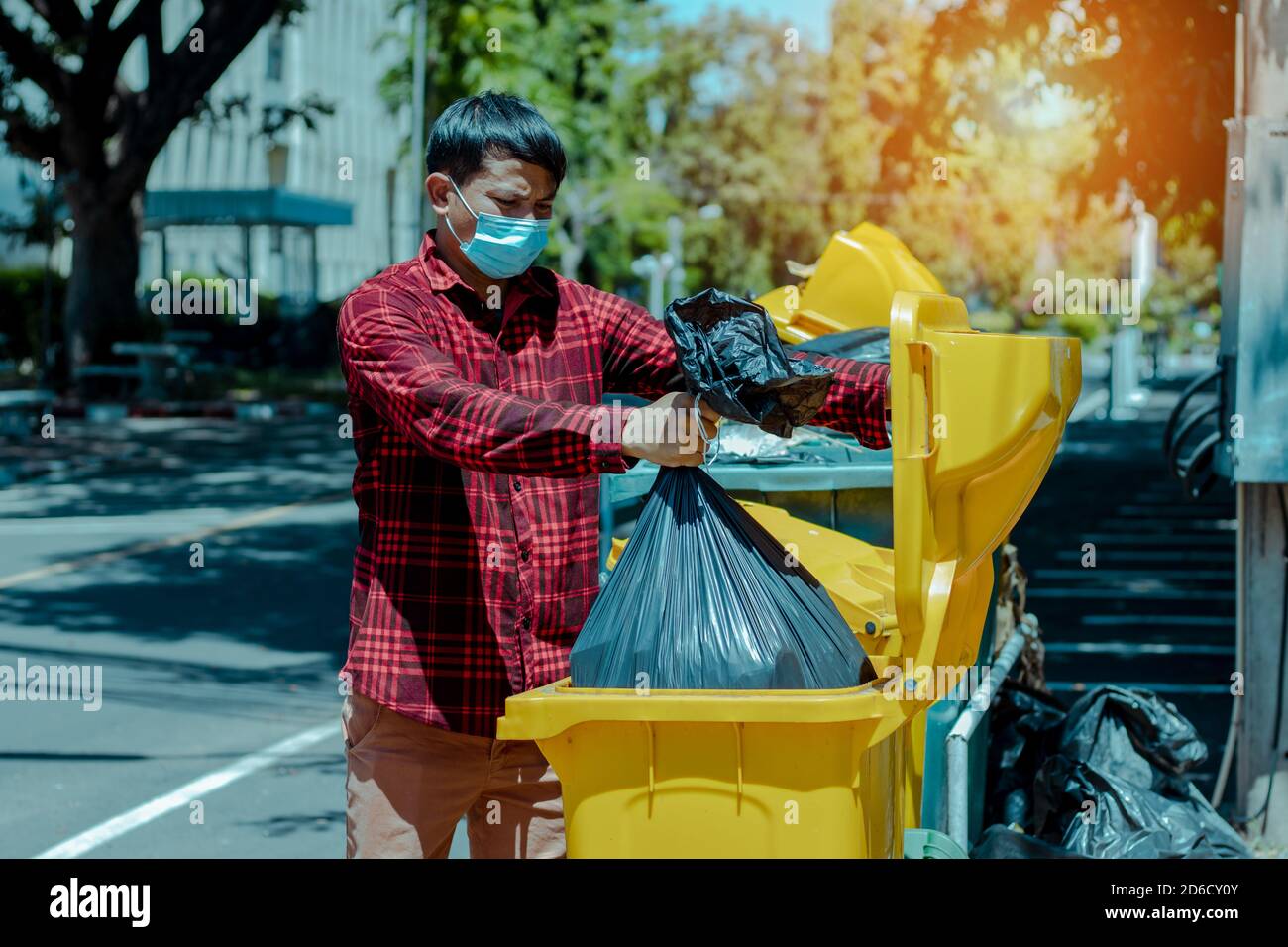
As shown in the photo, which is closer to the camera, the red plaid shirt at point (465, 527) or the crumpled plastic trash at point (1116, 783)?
the red plaid shirt at point (465, 527)

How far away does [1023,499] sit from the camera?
2.82 m

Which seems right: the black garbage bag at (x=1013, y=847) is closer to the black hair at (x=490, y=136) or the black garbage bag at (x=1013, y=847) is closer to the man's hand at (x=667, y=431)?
the man's hand at (x=667, y=431)

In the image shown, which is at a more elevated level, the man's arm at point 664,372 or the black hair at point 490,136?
the black hair at point 490,136

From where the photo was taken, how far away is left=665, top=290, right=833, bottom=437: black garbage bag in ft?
8.16

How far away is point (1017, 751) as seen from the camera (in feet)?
15.9

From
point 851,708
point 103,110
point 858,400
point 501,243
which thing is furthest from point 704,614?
point 103,110

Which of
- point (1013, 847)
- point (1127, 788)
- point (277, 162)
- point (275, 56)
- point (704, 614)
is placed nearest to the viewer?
point (704, 614)

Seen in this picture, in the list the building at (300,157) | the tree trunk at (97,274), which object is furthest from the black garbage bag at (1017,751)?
the building at (300,157)

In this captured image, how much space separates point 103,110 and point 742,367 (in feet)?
75.0

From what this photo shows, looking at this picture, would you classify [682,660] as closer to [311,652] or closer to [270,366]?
[311,652]

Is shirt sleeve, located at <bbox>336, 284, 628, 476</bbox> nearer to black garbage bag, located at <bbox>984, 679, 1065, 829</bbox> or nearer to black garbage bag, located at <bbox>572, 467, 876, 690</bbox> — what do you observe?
black garbage bag, located at <bbox>572, 467, 876, 690</bbox>

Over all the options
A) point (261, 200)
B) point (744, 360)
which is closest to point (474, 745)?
point (744, 360)

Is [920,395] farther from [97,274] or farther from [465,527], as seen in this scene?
[97,274]

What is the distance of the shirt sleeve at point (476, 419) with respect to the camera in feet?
8.14
